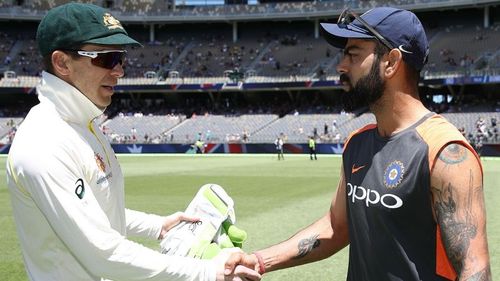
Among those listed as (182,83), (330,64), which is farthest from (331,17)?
(182,83)

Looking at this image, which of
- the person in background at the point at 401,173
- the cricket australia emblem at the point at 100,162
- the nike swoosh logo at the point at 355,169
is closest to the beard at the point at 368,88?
the person in background at the point at 401,173

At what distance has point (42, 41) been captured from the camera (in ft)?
10.2

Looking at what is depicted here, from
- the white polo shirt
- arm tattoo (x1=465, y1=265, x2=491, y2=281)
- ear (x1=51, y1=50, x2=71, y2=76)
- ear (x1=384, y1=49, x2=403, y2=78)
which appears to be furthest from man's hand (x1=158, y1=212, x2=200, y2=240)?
arm tattoo (x1=465, y1=265, x2=491, y2=281)

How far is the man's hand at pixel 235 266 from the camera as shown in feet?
10.00

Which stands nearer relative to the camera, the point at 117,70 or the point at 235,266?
the point at 235,266

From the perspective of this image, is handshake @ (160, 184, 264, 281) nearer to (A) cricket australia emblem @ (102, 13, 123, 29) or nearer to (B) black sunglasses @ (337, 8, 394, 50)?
(A) cricket australia emblem @ (102, 13, 123, 29)

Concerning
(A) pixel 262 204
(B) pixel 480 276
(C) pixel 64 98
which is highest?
(C) pixel 64 98

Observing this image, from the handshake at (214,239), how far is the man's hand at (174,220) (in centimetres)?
2

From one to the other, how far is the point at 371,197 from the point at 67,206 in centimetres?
151

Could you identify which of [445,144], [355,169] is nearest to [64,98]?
[355,169]

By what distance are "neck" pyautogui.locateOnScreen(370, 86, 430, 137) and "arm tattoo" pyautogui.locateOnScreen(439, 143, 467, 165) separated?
0.36 meters

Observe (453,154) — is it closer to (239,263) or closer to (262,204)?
(239,263)

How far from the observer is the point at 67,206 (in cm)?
270

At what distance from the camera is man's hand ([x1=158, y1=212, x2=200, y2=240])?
3.61m
